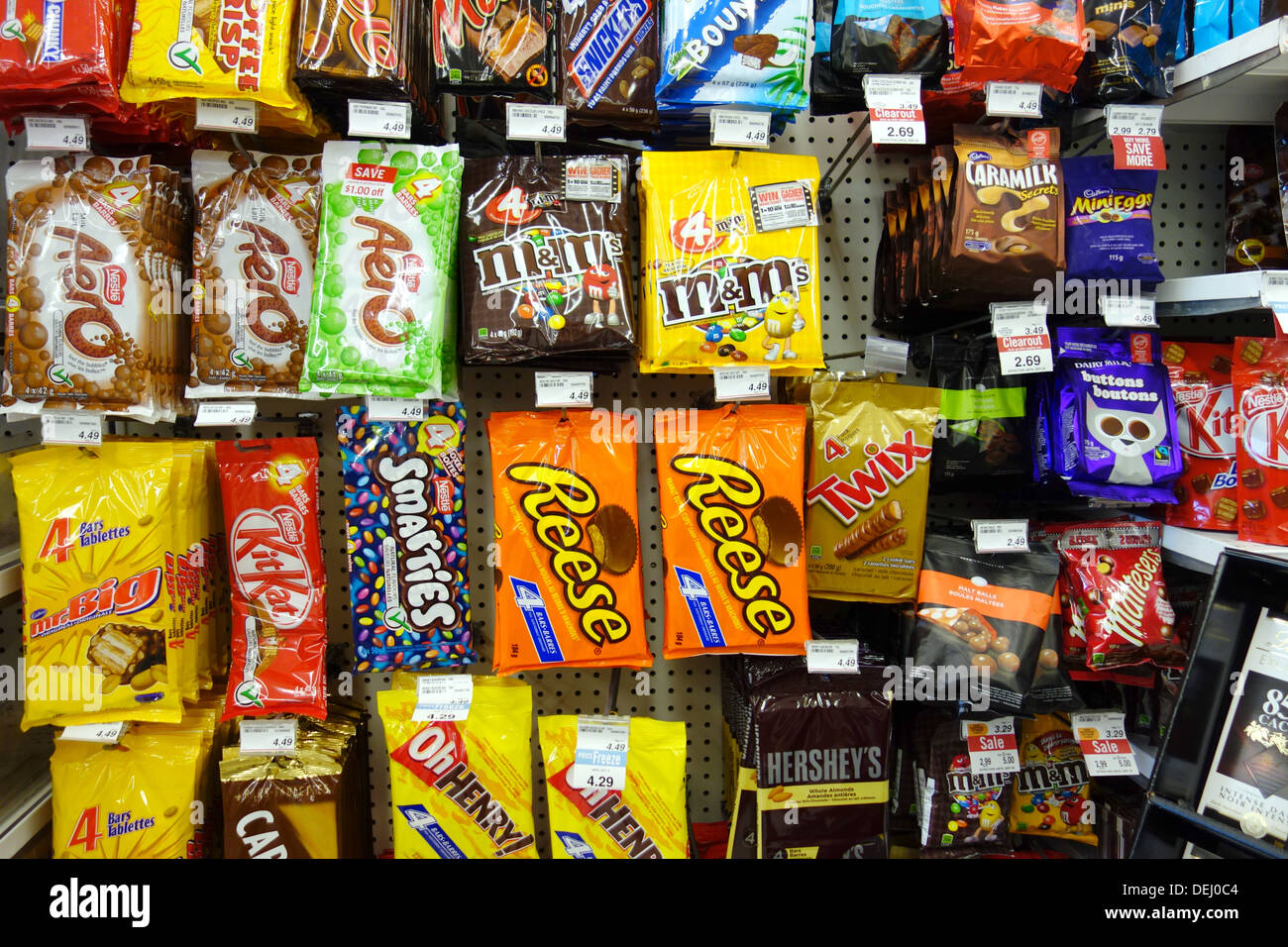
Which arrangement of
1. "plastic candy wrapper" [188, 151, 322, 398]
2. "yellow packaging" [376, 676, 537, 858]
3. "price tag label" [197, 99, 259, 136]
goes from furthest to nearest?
"yellow packaging" [376, 676, 537, 858], "plastic candy wrapper" [188, 151, 322, 398], "price tag label" [197, 99, 259, 136]

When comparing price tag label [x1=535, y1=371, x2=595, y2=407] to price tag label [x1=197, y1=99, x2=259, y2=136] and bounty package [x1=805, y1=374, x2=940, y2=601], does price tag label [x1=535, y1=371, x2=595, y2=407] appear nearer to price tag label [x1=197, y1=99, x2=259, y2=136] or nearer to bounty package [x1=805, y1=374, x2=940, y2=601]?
bounty package [x1=805, y1=374, x2=940, y2=601]

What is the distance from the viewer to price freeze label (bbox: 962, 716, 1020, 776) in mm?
1780

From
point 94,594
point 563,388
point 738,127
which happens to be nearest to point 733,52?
point 738,127

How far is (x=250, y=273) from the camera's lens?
5.36ft

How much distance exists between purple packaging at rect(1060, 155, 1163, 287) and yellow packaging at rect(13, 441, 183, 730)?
7.05ft

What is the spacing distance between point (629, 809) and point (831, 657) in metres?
0.59

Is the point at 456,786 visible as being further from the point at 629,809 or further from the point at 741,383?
the point at 741,383

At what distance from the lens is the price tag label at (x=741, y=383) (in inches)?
63.5

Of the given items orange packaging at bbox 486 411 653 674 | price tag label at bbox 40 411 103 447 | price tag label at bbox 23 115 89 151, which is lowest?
orange packaging at bbox 486 411 653 674

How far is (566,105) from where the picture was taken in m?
1.56

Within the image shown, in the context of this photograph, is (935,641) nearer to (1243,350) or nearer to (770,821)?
(770,821)

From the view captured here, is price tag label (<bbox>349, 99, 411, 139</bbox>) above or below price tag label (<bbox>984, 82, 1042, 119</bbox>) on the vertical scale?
below

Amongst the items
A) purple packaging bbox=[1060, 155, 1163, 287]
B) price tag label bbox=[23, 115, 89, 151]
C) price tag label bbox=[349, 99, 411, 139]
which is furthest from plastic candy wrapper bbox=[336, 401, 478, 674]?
purple packaging bbox=[1060, 155, 1163, 287]
